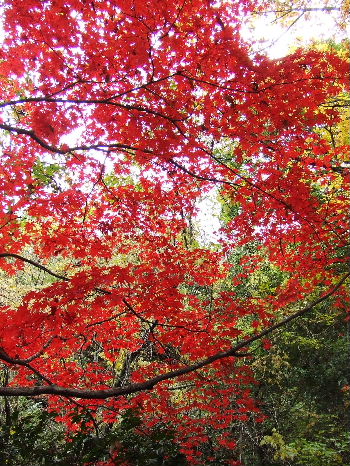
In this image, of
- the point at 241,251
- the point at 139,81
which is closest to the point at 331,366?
the point at 241,251

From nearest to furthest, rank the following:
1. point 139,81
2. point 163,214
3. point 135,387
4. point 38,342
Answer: point 135,387 → point 139,81 → point 38,342 → point 163,214

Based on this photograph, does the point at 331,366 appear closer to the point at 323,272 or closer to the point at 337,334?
the point at 337,334

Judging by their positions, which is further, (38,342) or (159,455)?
(38,342)

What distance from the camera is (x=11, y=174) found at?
233 inches

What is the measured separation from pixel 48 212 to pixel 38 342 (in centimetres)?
233

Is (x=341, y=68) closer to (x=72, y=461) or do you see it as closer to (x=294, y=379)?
(x=72, y=461)

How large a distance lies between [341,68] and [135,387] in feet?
14.5

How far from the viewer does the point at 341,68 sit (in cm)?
445

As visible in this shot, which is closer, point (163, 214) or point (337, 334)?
point (163, 214)

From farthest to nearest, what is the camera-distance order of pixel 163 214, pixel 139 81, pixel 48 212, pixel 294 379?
pixel 294 379 → pixel 163 214 → pixel 48 212 → pixel 139 81

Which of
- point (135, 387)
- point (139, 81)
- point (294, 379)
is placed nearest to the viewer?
point (135, 387)

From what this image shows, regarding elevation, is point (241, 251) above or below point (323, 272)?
above

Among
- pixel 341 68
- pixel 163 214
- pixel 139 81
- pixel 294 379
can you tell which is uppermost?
pixel 163 214

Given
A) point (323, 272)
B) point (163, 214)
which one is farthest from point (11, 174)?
point (323, 272)
